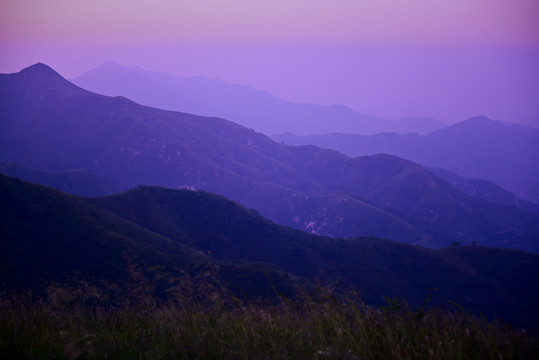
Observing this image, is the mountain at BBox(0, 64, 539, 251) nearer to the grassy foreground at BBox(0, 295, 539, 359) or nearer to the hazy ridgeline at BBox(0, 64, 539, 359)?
the hazy ridgeline at BBox(0, 64, 539, 359)

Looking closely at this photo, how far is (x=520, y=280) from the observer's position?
4169 cm

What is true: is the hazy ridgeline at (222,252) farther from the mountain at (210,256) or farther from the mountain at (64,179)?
the mountain at (64,179)

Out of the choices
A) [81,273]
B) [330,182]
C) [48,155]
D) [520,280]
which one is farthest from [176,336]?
[330,182]

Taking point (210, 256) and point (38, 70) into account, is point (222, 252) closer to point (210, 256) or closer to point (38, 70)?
→ point (210, 256)

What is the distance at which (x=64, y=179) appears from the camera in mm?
81188

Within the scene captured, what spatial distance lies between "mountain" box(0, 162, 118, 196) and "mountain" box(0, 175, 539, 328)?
42563mm

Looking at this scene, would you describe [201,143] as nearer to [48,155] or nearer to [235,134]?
[235,134]

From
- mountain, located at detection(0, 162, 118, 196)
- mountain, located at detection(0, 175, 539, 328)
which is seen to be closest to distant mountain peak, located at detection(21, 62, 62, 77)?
mountain, located at detection(0, 162, 118, 196)

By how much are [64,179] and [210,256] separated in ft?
207

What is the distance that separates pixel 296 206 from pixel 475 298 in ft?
226

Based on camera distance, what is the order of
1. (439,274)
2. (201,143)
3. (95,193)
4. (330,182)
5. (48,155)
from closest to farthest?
(439,274), (95,193), (48,155), (201,143), (330,182)

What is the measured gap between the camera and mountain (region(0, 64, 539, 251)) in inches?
3917

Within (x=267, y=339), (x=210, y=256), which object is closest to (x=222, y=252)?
(x=210, y=256)

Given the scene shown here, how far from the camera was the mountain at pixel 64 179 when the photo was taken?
7662 centimetres
